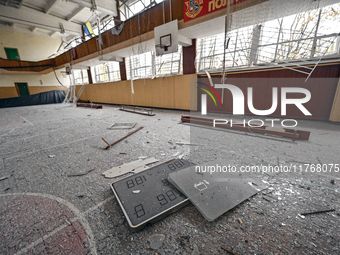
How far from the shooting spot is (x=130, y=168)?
51.6 inches

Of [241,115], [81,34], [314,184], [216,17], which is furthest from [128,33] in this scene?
[81,34]

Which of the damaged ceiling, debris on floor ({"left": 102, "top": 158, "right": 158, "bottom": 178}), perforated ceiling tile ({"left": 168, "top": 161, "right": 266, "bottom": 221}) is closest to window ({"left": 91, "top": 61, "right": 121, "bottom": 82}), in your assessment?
the damaged ceiling

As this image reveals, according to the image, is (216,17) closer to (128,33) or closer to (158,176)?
(128,33)

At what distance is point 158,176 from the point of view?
1112 millimetres

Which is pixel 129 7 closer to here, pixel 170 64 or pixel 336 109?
pixel 170 64

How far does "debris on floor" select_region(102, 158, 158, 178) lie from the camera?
1.24 meters

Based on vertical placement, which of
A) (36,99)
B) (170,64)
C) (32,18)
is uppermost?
(32,18)

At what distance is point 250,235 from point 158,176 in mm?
664

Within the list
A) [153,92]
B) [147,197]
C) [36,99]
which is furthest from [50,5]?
[147,197]

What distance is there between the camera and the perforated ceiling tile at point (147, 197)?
758 mm

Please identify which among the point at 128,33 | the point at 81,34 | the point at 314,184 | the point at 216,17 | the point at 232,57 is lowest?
the point at 314,184

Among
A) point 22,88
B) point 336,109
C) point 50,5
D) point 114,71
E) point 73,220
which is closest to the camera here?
point 73,220

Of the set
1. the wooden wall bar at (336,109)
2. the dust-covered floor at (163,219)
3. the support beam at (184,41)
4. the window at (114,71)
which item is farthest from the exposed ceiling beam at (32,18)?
the wooden wall bar at (336,109)

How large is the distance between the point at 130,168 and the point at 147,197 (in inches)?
19.1
